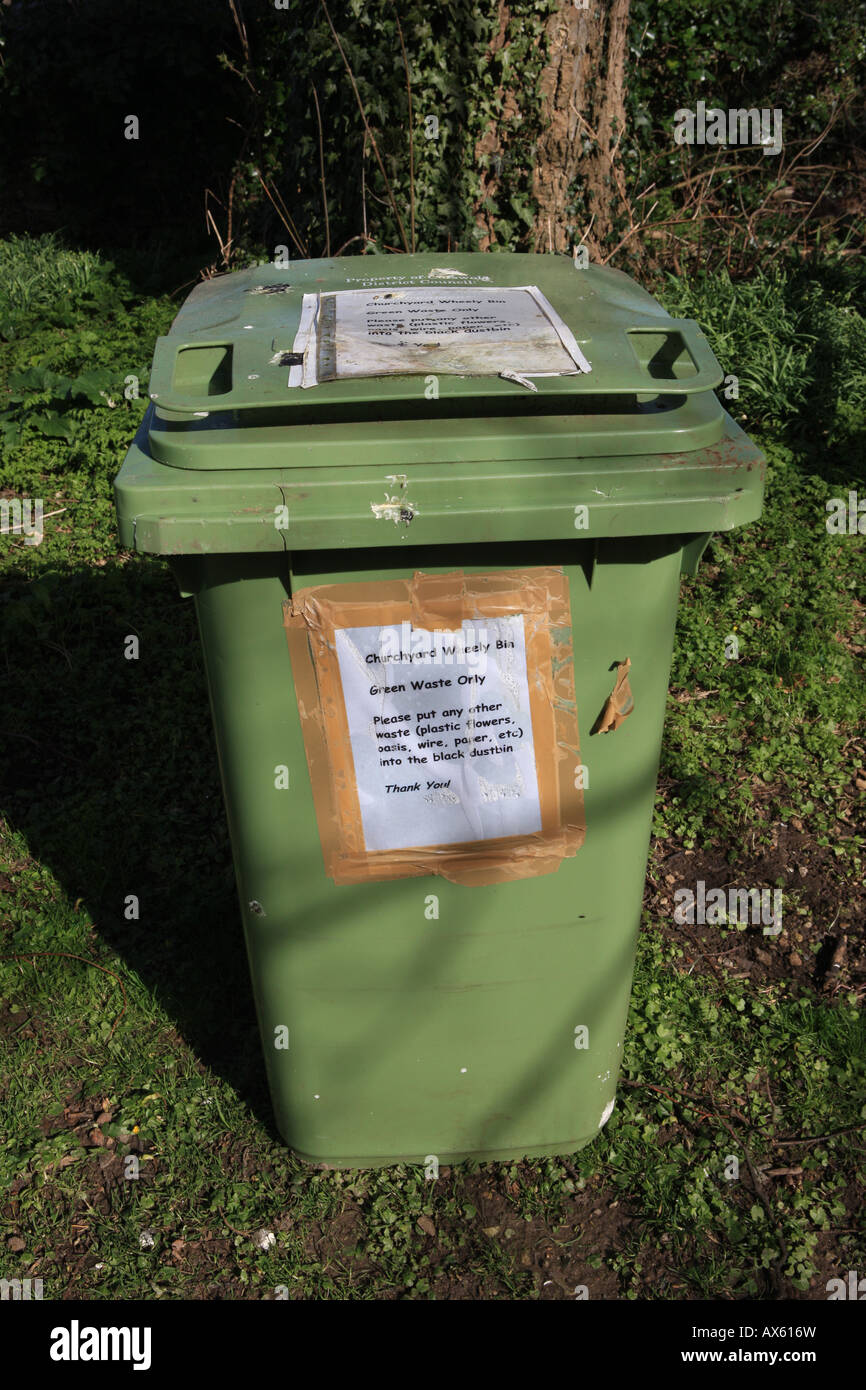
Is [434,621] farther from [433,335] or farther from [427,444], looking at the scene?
[433,335]

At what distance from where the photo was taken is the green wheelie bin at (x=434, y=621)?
1687 mm

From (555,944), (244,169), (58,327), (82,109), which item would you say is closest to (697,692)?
(555,944)

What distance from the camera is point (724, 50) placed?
7547mm

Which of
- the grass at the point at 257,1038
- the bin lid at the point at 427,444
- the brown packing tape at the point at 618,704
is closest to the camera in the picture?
the bin lid at the point at 427,444

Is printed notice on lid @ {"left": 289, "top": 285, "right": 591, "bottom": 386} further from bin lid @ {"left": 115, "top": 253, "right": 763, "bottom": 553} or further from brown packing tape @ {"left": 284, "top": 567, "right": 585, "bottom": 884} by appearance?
brown packing tape @ {"left": 284, "top": 567, "right": 585, "bottom": 884}

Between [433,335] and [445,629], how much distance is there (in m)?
0.54

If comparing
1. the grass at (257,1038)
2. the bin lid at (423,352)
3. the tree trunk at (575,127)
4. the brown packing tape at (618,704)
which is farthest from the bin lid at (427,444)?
the tree trunk at (575,127)

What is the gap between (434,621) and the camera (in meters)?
1.79

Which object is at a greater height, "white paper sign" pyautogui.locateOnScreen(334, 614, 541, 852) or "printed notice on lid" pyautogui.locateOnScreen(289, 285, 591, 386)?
"printed notice on lid" pyautogui.locateOnScreen(289, 285, 591, 386)

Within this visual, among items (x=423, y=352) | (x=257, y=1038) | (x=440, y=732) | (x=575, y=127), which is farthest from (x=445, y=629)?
(x=575, y=127)

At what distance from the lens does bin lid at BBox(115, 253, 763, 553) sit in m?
1.67

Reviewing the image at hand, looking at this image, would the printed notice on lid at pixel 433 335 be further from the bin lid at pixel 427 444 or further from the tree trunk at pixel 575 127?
the tree trunk at pixel 575 127

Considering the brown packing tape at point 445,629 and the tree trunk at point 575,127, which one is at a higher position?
the tree trunk at point 575,127

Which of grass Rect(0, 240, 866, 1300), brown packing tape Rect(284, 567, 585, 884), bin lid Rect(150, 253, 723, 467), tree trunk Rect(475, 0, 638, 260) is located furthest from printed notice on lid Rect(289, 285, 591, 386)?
tree trunk Rect(475, 0, 638, 260)
